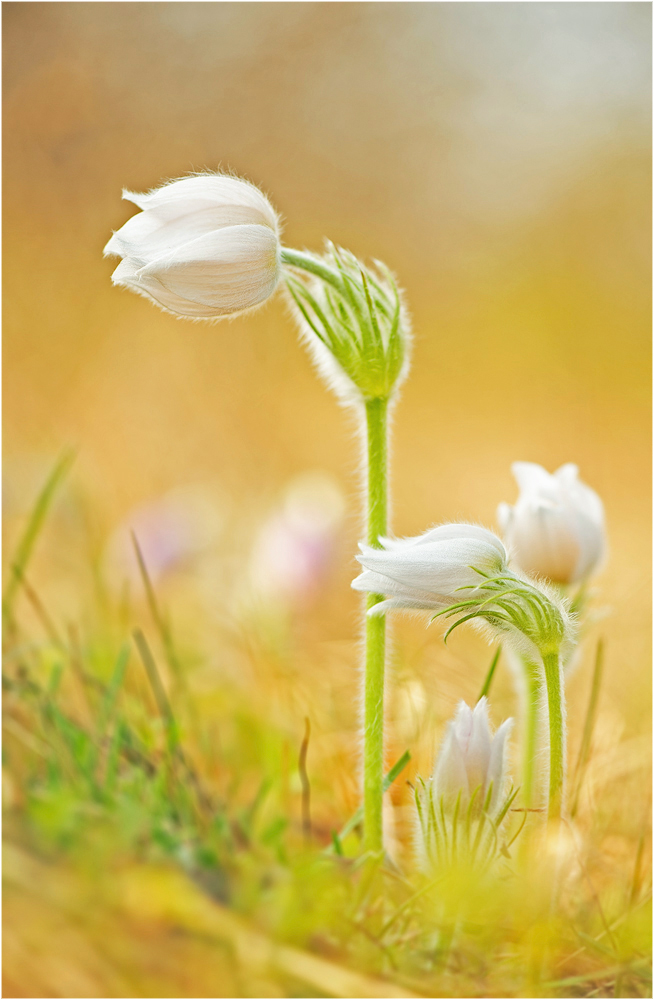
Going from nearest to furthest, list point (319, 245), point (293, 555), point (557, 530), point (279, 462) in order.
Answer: point (557, 530), point (293, 555), point (279, 462), point (319, 245)

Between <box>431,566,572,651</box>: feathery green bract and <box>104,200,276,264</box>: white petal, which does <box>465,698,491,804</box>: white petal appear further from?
<box>104,200,276,264</box>: white petal

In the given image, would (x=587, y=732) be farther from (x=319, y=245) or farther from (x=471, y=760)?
(x=319, y=245)

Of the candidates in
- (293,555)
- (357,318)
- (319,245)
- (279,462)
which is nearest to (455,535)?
(357,318)

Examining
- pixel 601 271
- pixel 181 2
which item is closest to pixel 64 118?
pixel 181 2

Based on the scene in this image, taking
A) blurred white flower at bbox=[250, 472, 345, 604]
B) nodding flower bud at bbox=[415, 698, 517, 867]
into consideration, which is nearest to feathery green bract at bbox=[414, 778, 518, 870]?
nodding flower bud at bbox=[415, 698, 517, 867]

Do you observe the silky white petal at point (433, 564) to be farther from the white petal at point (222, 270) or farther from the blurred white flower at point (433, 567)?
the white petal at point (222, 270)

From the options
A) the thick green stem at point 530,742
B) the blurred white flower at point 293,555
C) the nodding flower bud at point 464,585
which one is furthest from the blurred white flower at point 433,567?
the blurred white flower at point 293,555
